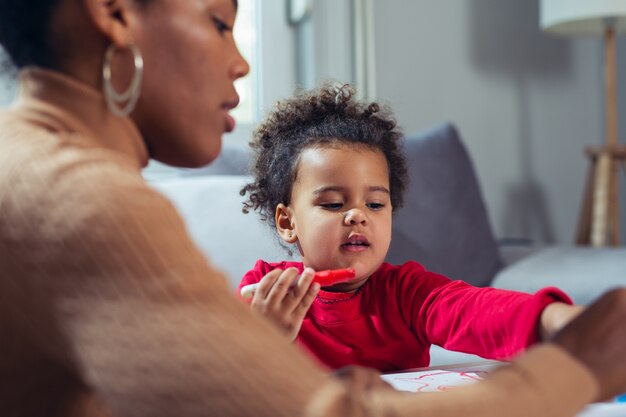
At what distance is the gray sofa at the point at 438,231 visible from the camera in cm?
161

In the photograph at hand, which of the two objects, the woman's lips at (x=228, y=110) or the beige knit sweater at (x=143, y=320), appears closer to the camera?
the beige knit sweater at (x=143, y=320)

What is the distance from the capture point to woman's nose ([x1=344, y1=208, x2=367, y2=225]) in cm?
102

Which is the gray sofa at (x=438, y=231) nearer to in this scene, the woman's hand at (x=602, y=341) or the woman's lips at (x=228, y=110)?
the woman's lips at (x=228, y=110)

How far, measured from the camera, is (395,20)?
2.77m

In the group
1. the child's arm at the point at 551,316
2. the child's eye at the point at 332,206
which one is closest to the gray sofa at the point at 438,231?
the child's eye at the point at 332,206

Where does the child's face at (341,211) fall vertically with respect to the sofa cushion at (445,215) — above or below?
above

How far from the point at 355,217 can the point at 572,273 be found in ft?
3.56

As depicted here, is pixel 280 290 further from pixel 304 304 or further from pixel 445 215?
pixel 445 215

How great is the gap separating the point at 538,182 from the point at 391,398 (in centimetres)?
284

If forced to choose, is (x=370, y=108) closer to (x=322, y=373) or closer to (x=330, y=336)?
(x=330, y=336)

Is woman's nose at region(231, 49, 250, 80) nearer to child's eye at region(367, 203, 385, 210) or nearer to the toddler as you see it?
the toddler

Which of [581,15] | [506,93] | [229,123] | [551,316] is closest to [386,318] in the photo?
[551,316]

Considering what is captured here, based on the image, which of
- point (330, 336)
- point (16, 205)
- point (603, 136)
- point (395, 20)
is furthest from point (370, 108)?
point (603, 136)

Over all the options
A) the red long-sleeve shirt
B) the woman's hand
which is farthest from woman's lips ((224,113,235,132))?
the red long-sleeve shirt
